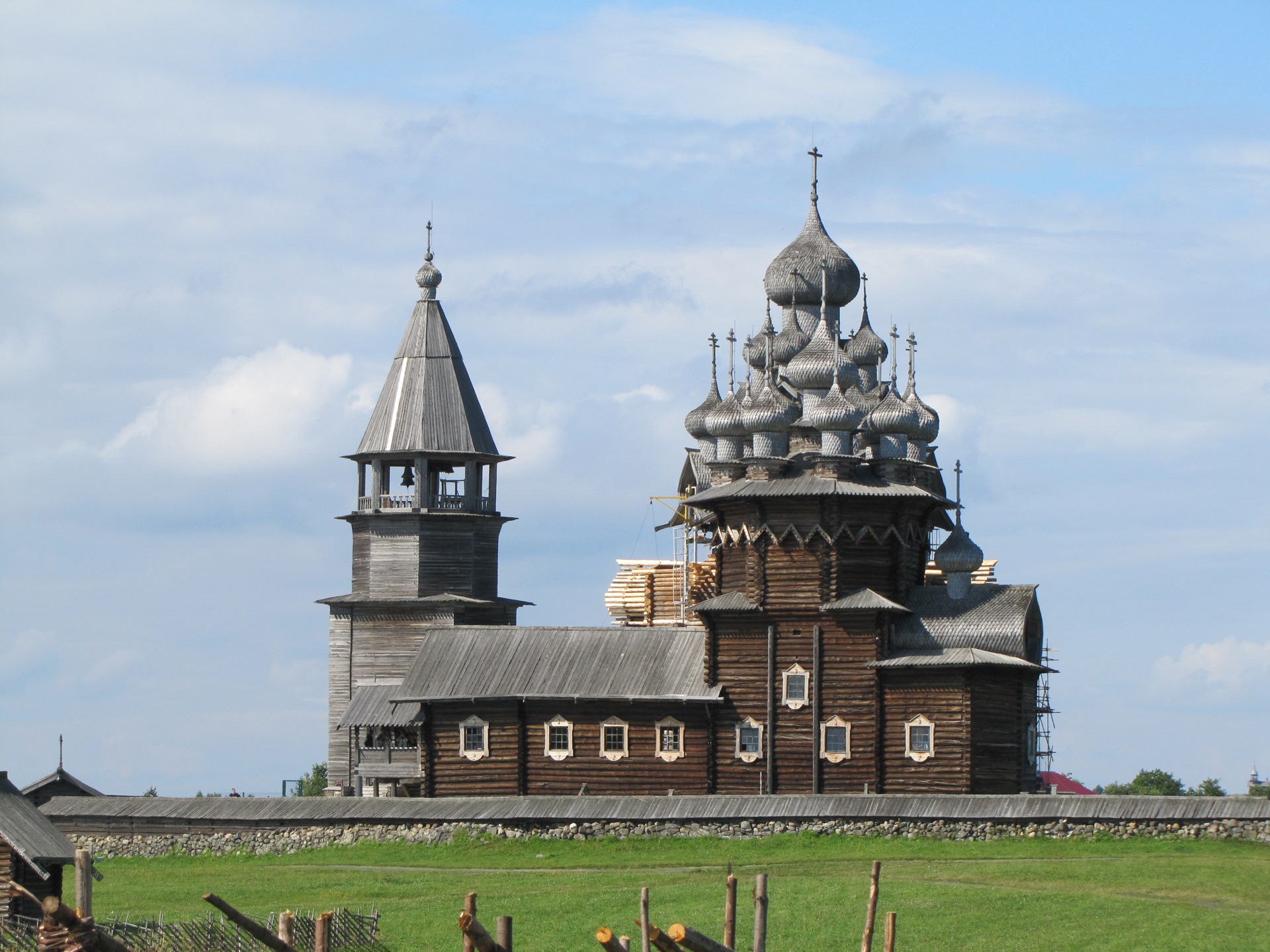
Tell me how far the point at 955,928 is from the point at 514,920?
6691mm

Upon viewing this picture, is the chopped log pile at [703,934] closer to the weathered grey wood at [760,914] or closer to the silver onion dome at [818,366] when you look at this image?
the weathered grey wood at [760,914]

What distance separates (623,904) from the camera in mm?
34562

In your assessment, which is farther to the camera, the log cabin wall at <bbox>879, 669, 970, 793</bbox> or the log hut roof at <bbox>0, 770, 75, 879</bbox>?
the log cabin wall at <bbox>879, 669, 970, 793</bbox>

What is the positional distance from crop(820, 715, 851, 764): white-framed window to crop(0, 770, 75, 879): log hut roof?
18617 mm

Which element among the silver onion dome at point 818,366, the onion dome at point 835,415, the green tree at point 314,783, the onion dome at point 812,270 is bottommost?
the green tree at point 314,783

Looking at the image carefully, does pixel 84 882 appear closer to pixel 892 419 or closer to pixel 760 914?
pixel 760 914

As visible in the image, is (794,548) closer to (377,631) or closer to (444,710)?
(444,710)

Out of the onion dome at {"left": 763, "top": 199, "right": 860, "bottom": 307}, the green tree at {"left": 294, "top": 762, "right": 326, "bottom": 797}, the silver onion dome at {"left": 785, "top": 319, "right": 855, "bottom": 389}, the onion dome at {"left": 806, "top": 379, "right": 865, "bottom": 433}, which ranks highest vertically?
the onion dome at {"left": 763, "top": 199, "right": 860, "bottom": 307}

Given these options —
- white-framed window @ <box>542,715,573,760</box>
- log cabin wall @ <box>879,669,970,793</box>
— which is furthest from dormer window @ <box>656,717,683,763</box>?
log cabin wall @ <box>879,669,970,793</box>

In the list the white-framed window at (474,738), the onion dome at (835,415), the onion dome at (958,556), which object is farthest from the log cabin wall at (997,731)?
the white-framed window at (474,738)

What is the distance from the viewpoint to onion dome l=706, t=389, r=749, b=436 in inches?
1992

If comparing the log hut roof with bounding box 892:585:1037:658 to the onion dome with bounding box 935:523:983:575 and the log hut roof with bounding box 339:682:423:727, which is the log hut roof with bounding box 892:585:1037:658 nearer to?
the onion dome with bounding box 935:523:983:575

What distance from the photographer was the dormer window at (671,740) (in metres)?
48.5

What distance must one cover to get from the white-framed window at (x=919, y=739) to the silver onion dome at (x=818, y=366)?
27.2ft
